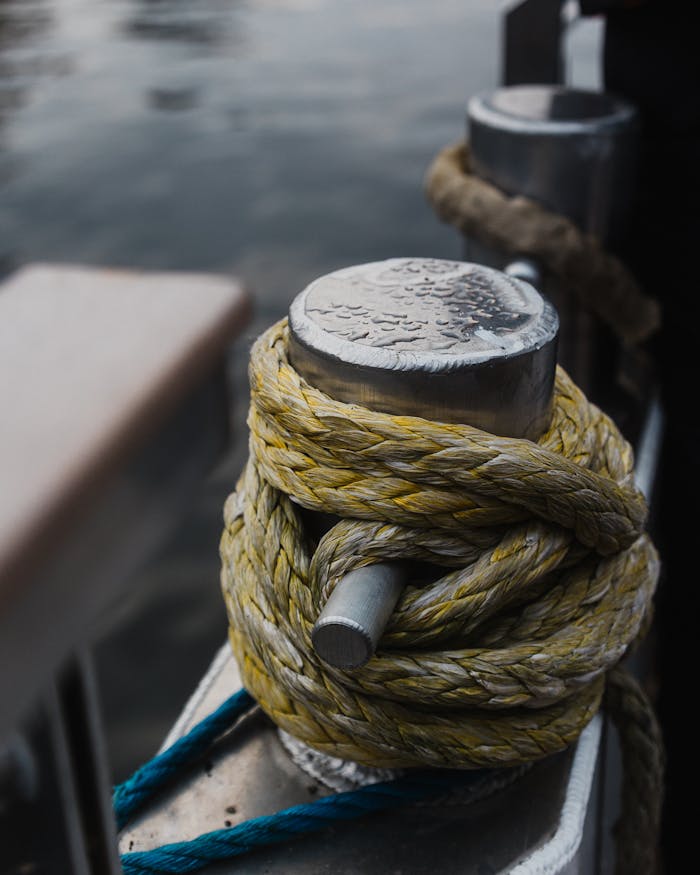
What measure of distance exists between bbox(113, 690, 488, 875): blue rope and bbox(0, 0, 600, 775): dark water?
5.68ft

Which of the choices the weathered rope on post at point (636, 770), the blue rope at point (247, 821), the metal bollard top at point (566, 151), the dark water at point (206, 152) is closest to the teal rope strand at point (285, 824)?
the blue rope at point (247, 821)

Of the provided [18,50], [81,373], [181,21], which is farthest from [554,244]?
[181,21]

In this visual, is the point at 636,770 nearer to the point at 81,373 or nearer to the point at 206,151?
the point at 81,373

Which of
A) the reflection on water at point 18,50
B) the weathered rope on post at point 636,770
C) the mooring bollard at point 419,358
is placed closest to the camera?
the mooring bollard at point 419,358

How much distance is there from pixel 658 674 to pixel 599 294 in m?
0.81

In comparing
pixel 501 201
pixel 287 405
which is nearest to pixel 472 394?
pixel 287 405

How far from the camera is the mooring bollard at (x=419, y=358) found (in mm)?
729

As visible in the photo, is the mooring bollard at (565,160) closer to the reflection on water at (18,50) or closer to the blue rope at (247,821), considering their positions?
the blue rope at (247,821)

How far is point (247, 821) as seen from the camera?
33.0 inches

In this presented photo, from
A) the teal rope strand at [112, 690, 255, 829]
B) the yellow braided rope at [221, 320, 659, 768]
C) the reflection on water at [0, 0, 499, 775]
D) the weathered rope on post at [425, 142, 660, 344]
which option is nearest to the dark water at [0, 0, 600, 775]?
the reflection on water at [0, 0, 499, 775]

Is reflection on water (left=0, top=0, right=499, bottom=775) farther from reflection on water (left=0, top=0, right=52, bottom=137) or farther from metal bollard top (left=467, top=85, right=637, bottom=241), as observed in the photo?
metal bollard top (left=467, top=85, right=637, bottom=241)

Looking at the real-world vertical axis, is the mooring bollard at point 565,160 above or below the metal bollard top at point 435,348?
below

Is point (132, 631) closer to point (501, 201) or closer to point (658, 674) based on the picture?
point (658, 674)

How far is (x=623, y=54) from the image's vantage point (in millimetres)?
1807
